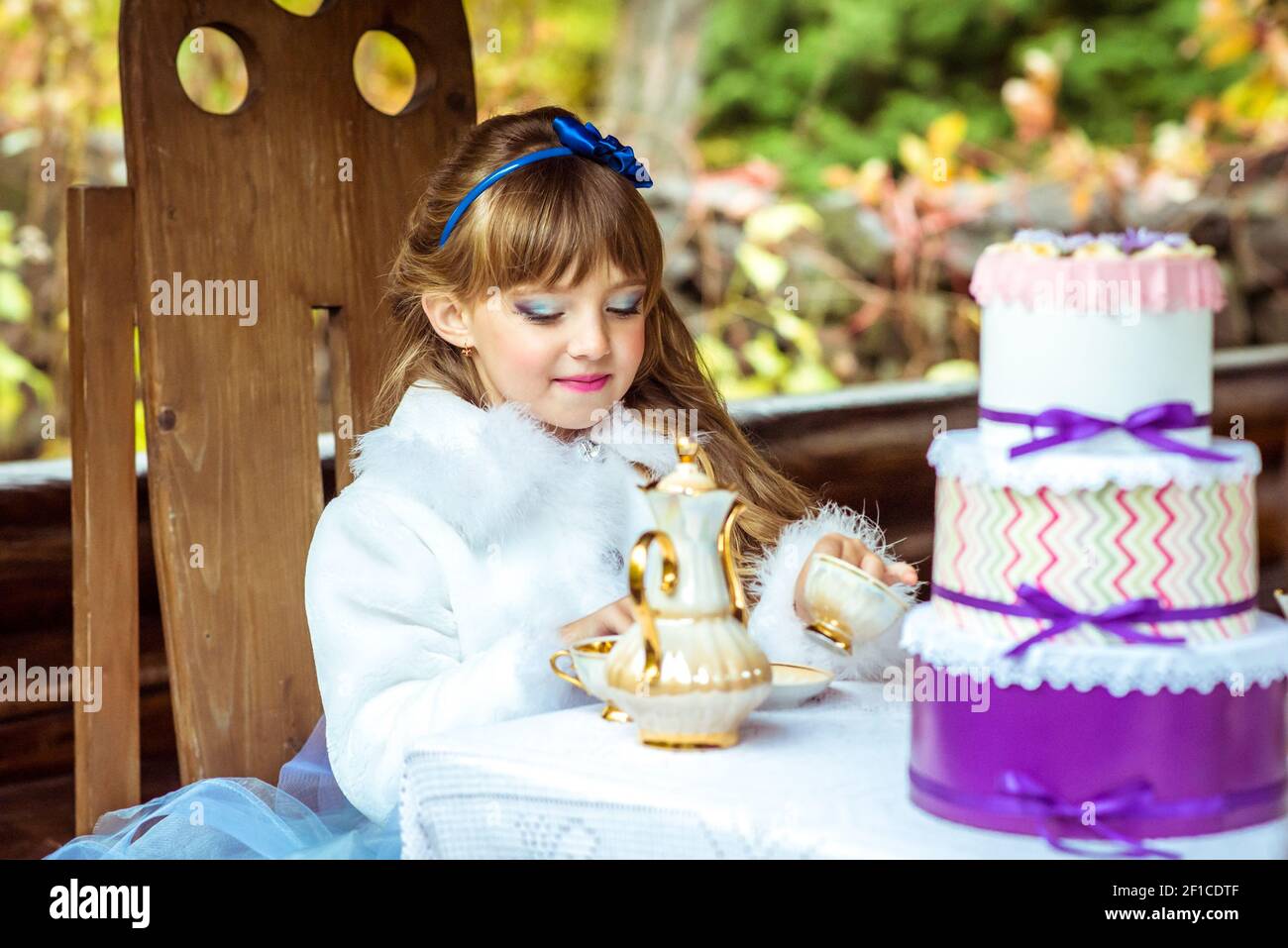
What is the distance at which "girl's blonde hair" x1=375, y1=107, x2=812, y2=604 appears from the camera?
75.8 inches

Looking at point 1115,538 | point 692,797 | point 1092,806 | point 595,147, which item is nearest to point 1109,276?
point 1115,538

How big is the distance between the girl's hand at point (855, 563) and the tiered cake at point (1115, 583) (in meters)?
0.60

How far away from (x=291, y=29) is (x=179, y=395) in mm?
558

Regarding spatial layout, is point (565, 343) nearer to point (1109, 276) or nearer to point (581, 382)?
point (581, 382)

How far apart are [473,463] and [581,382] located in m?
0.21

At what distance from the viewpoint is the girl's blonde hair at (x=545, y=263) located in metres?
1.93

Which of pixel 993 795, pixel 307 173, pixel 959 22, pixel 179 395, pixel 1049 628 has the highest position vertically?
pixel 959 22

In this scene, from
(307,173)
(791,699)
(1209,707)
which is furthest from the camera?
(307,173)

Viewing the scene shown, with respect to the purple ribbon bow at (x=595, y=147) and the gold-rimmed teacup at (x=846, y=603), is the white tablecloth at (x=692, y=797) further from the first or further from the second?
the purple ribbon bow at (x=595, y=147)

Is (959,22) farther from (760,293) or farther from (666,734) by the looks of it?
(666,734)

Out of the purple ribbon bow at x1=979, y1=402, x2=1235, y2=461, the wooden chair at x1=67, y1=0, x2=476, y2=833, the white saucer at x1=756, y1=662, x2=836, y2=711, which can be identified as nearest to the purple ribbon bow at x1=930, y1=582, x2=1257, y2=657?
the purple ribbon bow at x1=979, y1=402, x2=1235, y2=461

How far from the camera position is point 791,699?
1484mm

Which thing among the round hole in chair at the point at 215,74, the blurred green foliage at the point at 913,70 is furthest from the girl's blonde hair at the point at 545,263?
the blurred green foliage at the point at 913,70

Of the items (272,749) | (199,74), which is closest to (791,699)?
(272,749)
